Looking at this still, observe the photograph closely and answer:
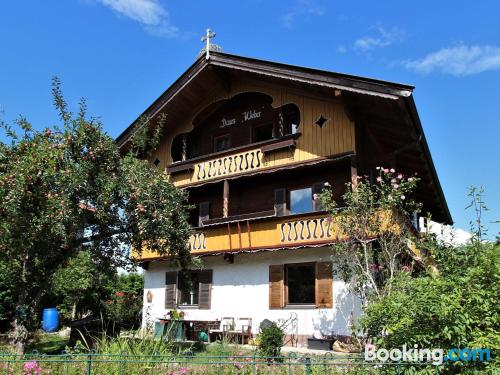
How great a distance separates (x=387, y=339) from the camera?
5.88 metres

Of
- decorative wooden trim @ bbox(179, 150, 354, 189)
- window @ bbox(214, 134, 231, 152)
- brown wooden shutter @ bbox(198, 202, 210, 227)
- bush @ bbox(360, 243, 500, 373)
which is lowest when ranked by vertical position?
bush @ bbox(360, 243, 500, 373)

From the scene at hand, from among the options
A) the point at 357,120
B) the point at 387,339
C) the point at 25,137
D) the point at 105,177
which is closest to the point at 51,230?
the point at 105,177

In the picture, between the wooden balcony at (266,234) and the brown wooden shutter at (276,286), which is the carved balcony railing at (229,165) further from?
the brown wooden shutter at (276,286)

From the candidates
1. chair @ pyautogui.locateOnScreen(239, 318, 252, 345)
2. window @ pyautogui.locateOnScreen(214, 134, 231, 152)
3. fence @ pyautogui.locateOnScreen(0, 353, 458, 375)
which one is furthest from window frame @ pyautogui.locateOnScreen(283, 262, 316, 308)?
fence @ pyautogui.locateOnScreen(0, 353, 458, 375)

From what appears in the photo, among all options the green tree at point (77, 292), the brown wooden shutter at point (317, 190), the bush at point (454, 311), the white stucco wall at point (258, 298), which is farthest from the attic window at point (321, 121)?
the bush at point (454, 311)

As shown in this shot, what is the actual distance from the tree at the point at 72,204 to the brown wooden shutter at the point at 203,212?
7.48 m

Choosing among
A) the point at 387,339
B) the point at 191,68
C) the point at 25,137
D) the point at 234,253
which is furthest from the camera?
the point at 191,68

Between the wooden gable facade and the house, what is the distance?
4 centimetres

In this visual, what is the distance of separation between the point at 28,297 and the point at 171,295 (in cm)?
846

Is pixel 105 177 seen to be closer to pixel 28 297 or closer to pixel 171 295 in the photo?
pixel 28 297

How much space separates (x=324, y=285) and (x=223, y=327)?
3.86 metres

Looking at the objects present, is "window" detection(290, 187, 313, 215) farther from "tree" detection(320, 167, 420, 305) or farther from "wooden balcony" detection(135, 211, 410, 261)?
"tree" detection(320, 167, 420, 305)

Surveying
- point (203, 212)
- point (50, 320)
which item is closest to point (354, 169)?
point (203, 212)

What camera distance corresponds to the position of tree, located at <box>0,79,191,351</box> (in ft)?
30.8
